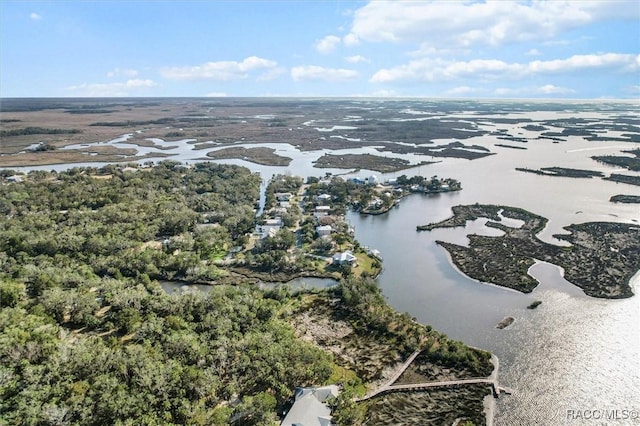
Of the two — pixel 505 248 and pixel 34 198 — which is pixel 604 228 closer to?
pixel 505 248

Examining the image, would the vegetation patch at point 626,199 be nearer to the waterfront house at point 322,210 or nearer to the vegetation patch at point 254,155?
the waterfront house at point 322,210

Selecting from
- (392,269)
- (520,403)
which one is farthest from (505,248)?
(520,403)

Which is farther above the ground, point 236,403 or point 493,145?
point 493,145

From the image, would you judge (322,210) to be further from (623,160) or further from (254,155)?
(623,160)

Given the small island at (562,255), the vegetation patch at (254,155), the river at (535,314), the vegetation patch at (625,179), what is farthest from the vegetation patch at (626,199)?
the vegetation patch at (254,155)

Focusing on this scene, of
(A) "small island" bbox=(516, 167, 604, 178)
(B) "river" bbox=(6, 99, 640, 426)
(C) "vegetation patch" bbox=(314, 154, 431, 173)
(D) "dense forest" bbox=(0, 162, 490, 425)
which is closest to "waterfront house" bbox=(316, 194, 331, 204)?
(B) "river" bbox=(6, 99, 640, 426)

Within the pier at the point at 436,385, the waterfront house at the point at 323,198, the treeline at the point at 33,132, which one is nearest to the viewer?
the pier at the point at 436,385
